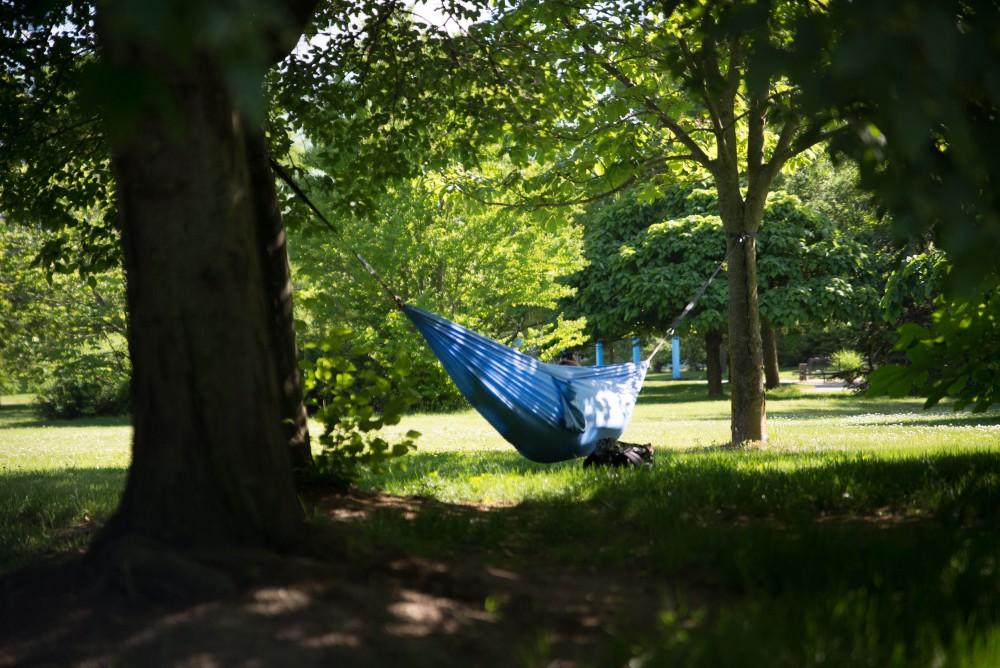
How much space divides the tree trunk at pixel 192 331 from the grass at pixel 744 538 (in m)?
0.56

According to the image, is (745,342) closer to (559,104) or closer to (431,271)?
(559,104)

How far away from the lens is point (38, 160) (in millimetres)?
7152

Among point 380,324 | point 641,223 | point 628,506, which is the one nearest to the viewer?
point 628,506

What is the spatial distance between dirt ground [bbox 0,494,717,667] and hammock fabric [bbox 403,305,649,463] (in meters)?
3.33

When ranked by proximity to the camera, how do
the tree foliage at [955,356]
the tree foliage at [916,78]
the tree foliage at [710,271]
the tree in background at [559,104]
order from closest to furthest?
the tree foliage at [916,78], the tree foliage at [955,356], the tree in background at [559,104], the tree foliage at [710,271]

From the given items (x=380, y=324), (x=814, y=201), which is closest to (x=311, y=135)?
(x=380, y=324)

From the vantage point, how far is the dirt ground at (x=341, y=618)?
7.62 feet

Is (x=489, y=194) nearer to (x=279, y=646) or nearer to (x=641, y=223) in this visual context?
(x=279, y=646)

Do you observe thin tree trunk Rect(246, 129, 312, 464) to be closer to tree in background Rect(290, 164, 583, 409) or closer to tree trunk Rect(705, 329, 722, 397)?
tree in background Rect(290, 164, 583, 409)

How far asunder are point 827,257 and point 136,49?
21.6m

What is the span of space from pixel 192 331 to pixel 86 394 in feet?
72.7

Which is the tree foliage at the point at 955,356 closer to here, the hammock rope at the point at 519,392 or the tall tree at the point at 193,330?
the hammock rope at the point at 519,392

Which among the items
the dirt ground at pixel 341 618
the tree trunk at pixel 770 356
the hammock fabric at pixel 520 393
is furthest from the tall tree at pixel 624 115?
the tree trunk at pixel 770 356

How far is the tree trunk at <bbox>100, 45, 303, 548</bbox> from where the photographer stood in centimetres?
291
